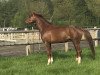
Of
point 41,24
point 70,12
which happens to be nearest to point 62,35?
point 41,24

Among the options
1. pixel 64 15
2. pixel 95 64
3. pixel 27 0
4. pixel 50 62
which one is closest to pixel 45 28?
pixel 50 62

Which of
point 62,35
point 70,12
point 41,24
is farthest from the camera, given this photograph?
point 70,12

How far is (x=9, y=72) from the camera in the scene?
916cm

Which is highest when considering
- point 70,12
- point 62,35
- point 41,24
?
point 70,12

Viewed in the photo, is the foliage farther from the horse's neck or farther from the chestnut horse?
the chestnut horse

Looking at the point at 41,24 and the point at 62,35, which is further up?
the point at 41,24

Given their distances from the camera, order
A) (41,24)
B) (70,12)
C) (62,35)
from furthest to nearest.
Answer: (70,12)
(41,24)
(62,35)

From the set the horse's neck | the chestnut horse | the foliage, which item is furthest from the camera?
the foliage

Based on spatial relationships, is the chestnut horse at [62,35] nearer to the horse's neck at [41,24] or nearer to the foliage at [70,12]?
the horse's neck at [41,24]

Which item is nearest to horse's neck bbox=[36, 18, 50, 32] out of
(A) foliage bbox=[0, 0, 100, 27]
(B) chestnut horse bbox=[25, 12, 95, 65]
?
(B) chestnut horse bbox=[25, 12, 95, 65]

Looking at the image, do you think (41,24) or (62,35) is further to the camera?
(41,24)

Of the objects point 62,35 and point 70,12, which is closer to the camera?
point 62,35

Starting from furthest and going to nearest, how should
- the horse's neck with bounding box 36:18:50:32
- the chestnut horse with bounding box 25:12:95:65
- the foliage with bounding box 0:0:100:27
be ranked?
the foliage with bounding box 0:0:100:27 → the horse's neck with bounding box 36:18:50:32 → the chestnut horse with bounding box 25:12:95:65

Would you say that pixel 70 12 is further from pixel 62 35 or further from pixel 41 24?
pixel 62 35
